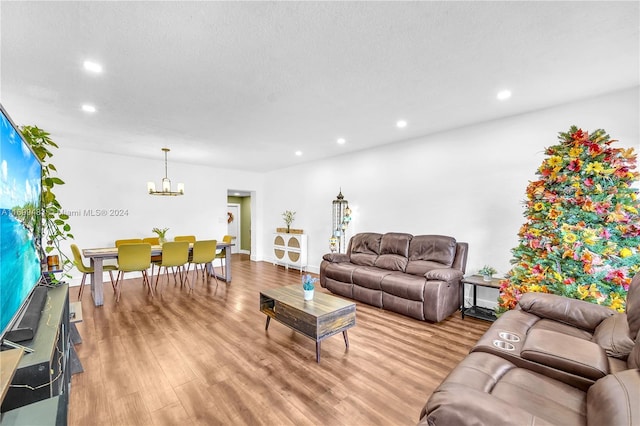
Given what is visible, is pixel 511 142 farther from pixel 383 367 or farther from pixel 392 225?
pixel 383 367

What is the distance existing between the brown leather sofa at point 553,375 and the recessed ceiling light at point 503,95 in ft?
6.71

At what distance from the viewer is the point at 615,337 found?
1.62 m

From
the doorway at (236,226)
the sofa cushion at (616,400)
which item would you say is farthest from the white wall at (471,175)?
the doorway at (236,226)

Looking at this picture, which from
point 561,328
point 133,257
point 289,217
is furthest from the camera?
point 289,217

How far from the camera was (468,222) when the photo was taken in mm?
3984

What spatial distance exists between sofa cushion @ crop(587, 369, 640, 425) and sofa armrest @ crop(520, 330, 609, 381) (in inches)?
14.0

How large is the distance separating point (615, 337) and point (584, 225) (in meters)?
1.38

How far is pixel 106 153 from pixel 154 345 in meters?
4.57

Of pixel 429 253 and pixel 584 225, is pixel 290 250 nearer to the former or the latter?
pixel 429 253

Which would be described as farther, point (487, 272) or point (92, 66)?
point (487, 272)

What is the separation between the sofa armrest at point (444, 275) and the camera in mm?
3457

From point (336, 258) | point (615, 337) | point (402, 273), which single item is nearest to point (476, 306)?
point (402, 273)

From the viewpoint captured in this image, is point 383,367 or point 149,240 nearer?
point 383,367

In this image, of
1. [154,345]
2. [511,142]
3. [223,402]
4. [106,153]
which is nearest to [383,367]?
[223,402]
